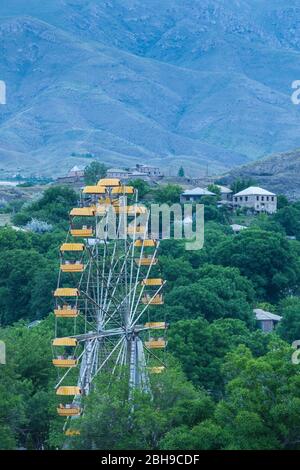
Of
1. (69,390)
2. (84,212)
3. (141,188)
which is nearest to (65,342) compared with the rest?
(69,390)

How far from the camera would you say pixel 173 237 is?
120750 millimetres

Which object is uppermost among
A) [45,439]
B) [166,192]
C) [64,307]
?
[166,192]

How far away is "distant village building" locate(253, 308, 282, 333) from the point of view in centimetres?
9809

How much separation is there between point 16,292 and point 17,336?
30485mm

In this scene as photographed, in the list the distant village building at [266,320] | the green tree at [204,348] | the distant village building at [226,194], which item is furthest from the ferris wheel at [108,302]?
the distant village building at [226,194]

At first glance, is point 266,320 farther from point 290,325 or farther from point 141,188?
point 141,188

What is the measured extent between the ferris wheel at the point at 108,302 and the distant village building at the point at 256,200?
8292 cm

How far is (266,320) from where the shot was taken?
99125mm

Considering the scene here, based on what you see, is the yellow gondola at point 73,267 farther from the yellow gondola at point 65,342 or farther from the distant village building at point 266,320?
the distant village building at point 266,320

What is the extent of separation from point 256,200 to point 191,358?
86.0 meters

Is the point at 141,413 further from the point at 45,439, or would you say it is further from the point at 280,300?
the point at 280,300

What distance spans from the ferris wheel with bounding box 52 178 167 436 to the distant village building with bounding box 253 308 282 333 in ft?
73.4
